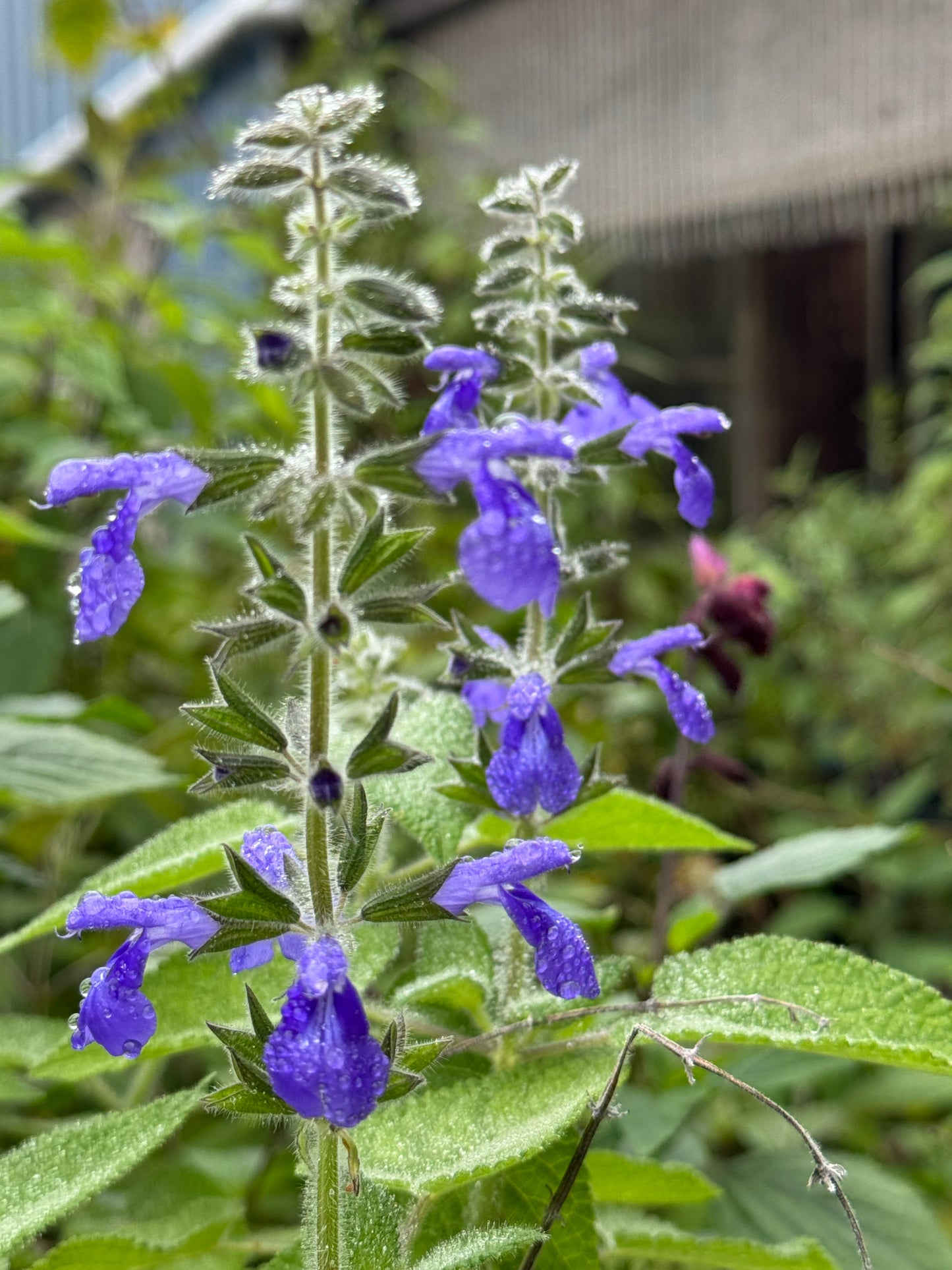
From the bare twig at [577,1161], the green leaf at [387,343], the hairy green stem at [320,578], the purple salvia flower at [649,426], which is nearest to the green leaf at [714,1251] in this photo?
the bare twig at [577,1161]

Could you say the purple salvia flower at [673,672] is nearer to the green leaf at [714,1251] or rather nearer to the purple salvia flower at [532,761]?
the purple salvia flower at [532,761]

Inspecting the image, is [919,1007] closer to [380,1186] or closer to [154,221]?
[380,1186]

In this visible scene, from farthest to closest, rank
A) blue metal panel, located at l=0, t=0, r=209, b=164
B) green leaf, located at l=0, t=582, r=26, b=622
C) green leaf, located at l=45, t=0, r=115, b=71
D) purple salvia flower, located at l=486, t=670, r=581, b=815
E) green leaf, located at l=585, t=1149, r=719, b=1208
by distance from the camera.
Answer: blue metal panel, located at l=0, t=0, r=209, b=164 → green leaf, located at l=45, t=0, r=115, b=71 → green leaf, located at l=0, t=582, r=26, b=622 → green leaf, located at l=585, t=1149, r=719, b=1208 → purple salvia flower, located at l=486, t=670, r=581, b=815

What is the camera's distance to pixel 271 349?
2.03 feet

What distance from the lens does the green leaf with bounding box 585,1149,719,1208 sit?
2.83ft

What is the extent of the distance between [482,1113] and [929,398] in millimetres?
2593

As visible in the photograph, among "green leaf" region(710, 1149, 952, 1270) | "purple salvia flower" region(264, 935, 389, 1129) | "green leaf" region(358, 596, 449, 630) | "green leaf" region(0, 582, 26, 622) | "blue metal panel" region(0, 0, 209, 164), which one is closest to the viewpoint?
"purple salvia flower" region(264, 935, 389, 1129)

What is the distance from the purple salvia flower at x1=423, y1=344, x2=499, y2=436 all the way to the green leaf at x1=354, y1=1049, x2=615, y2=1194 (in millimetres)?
425

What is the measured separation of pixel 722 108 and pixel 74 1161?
2.81 meters

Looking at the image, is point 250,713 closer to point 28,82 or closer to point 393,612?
point 393,612

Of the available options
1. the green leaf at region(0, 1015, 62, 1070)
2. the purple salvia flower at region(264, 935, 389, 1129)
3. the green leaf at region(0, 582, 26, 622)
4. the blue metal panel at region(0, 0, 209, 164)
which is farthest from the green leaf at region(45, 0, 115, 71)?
the purple salvia flower at region(264, 935, 389, 1129)

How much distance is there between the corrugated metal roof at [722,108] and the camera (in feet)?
8.50

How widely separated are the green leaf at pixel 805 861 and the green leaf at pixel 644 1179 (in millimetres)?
299

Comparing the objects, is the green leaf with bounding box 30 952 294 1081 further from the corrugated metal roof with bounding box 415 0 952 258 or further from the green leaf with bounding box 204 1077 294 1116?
the corrugated metal roof with bounding box 415 0 952 258
